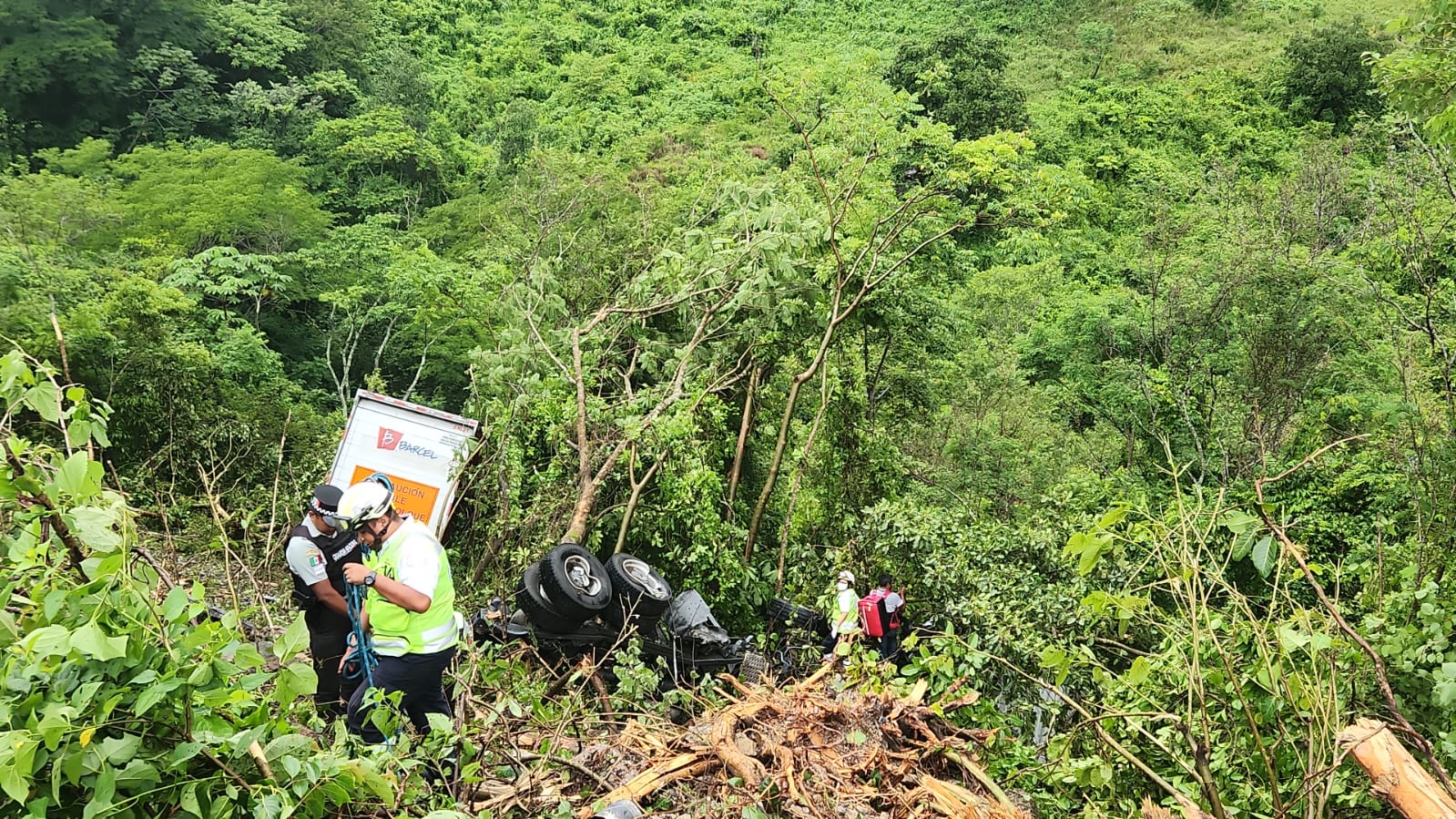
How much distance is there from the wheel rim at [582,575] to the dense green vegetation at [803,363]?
2.90 ft

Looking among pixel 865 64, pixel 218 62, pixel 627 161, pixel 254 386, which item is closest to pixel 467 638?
pixel 865 64

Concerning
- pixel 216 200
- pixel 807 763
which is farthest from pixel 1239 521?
pixel 216 200

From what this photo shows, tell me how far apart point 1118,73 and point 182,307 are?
28.0 m

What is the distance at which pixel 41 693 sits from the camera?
1966 mm

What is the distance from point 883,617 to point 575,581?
2.60 meters

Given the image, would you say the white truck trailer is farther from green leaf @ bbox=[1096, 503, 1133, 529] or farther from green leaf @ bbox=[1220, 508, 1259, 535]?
green leaf @ bbox=[1220, 508, 1259, 535]

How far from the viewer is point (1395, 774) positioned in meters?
2.42

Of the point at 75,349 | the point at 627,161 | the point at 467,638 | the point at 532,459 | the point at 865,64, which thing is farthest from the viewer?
the point at 627,161

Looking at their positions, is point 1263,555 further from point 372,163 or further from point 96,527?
point 372,163

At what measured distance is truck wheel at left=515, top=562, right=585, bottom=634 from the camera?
5746mm

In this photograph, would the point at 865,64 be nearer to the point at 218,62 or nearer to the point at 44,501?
the point at 44,501

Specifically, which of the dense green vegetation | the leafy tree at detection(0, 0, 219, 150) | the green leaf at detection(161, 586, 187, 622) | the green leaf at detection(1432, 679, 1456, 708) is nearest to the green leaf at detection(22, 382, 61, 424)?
the dense green vegetation

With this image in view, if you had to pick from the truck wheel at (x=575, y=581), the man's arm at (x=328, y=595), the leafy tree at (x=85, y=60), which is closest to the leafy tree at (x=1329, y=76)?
the truck wheel at (x=575, y=581)

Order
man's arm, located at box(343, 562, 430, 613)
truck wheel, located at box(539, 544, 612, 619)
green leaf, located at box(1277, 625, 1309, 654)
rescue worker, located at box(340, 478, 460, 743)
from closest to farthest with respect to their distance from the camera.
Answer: green leaf, located at box(1277, 625, 1309, 654), man's arm, located at box(343, 562, 430, 613), rescue worker, located at box(340, 478, 460, 743), truck wheel, located at box(539, 544, 612, 619)
